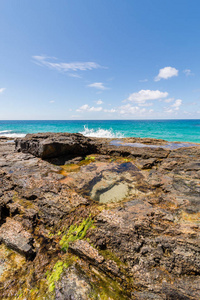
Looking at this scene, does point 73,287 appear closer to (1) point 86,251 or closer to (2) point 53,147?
(1) point 86,251

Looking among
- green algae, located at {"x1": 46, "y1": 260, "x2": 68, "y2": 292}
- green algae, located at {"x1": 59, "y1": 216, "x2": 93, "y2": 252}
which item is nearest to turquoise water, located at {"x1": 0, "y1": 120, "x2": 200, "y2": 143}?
green algae, located at {"x1": 59, "y1": 216, "x2": 93, "y2": 252}

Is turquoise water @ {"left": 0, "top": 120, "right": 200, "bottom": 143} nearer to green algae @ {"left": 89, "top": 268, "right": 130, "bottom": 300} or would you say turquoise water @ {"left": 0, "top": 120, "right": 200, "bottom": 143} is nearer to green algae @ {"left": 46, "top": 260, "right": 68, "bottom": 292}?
green algae @ {"left": 46, "top": 260, "right": 68, "bottom": 292}

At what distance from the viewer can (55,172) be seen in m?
6.89

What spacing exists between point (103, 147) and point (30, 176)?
18.9 feet

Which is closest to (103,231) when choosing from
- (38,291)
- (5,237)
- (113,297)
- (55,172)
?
(113,297)

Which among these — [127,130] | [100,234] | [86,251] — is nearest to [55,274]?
[86,251]

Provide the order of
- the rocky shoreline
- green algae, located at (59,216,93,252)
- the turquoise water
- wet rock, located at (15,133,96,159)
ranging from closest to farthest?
the rocky shoreline
green algae, located at (59,216,93,252)
wet rock, located at (15,133,96,159)
the turquoise water

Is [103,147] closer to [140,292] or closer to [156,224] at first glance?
[156,224]

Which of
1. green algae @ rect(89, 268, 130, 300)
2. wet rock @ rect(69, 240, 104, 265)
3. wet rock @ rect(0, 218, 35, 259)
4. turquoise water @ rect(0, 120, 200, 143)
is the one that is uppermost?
turquoise water @ rect(0, 120, 200, 143)

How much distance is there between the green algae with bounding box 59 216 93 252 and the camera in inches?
143

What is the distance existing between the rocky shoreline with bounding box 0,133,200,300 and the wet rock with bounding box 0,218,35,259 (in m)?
0.02

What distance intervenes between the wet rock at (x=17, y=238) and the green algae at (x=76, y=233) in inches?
31.5

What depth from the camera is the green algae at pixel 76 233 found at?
11.9 ft

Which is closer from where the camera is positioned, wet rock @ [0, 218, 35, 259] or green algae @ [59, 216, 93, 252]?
wet rock @ [0, 218, 35, 259]
